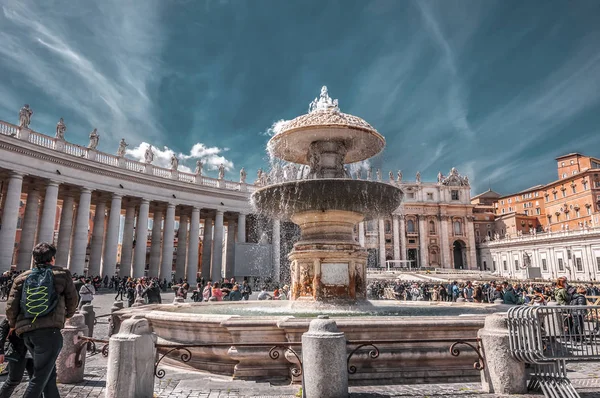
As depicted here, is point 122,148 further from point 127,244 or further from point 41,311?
point 41,311

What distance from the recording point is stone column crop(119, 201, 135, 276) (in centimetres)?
3861

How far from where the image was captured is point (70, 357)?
620 cm

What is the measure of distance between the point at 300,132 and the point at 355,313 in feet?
16.0

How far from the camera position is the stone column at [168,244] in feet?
132

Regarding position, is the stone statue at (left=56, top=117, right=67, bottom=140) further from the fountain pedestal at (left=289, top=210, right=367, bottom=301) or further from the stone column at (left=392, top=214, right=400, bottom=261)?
Result: the stone column at (left=392, top=214, right=400, bottom=261)

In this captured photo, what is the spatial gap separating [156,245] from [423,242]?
6740 cm

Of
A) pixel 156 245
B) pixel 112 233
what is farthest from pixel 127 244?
pixel 112 233

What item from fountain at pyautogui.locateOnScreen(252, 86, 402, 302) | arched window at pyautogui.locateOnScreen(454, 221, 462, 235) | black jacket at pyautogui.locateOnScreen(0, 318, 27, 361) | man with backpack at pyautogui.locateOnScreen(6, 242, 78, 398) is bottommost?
black jacket at pyautogui.locateOnScreen(0, 318, 27, 361)

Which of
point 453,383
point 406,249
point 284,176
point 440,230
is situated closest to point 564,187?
point 440,230

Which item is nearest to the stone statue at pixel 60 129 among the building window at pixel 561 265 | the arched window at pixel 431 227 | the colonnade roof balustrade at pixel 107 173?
the colonnade roof balustrade at pixel 107 173

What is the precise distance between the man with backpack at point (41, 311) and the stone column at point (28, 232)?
102 feet

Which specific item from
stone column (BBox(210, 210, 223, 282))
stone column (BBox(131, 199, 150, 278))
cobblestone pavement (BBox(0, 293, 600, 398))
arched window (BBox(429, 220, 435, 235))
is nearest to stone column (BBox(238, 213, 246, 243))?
stone column (BBox(210, 210, 223, 282))

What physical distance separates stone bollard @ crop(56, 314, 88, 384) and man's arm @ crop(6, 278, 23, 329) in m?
2.06

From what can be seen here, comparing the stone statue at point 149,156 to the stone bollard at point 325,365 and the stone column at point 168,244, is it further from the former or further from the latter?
the stone bollard at point 325,365
